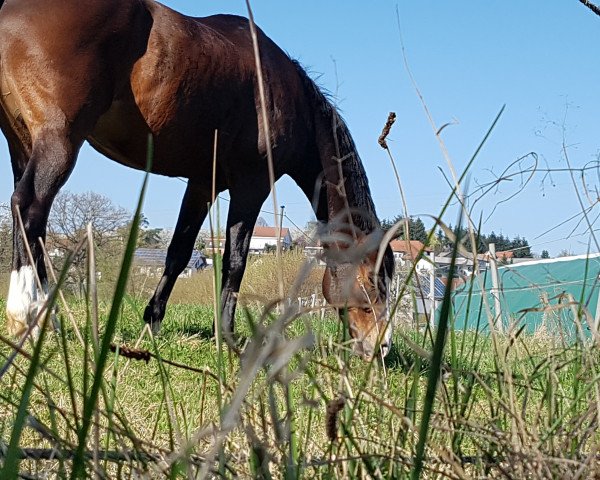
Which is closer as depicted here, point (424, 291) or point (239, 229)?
point (424, 291)

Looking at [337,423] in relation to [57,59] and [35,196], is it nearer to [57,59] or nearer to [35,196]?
[35,196]

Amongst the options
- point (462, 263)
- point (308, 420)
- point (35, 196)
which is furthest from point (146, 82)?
point (308, 420)

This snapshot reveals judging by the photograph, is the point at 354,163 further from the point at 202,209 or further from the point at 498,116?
the point at 498,116

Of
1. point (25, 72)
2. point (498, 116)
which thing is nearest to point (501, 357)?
point (498, 116)

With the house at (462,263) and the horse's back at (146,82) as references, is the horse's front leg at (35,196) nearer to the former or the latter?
the horse's back at (146,82)

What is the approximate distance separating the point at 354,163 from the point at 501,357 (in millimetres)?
4668

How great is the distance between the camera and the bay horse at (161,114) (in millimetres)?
4293

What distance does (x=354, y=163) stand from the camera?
5910mm

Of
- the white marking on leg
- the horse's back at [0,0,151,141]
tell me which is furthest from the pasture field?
the horse's back at [0,0,151,141]

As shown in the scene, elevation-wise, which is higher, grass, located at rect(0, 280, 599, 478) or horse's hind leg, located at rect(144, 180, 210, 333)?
horse's hind leg, located at rect(144, 180, 210, 333)

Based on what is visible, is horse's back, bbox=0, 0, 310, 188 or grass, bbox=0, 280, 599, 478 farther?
horse's back, bbox=0, 0, 310, 188

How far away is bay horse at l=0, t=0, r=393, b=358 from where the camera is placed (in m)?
4.29

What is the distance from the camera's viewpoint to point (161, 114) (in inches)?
190

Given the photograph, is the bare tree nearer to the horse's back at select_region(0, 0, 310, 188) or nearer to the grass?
the grass
